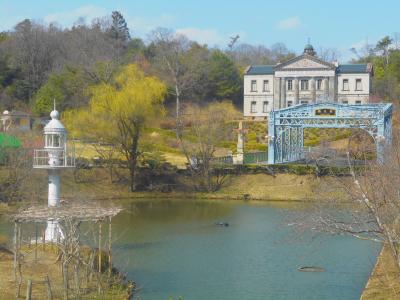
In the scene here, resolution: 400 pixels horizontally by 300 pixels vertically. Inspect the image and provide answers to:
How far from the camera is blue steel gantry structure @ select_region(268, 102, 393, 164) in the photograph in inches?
1527

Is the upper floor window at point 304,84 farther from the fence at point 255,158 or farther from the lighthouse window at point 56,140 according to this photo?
the lighthouse window at point 56,140

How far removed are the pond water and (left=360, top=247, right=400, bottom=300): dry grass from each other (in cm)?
75

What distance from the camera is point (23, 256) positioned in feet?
55.7

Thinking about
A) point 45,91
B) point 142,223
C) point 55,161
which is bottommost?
point 142,223

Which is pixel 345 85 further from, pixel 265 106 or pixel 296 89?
pixel 265 106

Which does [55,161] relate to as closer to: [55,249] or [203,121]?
[55,249]

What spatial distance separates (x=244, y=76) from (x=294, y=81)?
529 centimetres

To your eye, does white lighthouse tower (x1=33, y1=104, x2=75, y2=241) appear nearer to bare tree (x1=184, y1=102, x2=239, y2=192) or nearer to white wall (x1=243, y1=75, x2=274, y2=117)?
bare tree (x1=184, y1=102, x2=239, y2=192)

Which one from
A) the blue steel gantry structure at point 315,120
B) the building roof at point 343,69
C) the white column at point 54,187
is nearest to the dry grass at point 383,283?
the white column at point 54,187

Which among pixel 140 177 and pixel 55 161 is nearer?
pixel 55 161

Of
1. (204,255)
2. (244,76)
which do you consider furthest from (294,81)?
(204,255)

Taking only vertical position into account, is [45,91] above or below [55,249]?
above

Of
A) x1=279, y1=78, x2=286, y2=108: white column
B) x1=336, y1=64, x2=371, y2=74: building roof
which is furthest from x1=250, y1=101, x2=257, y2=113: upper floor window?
x1=336, y1=64, x2=371, y2=74: building roof

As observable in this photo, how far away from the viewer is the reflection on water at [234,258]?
56.6 ft
